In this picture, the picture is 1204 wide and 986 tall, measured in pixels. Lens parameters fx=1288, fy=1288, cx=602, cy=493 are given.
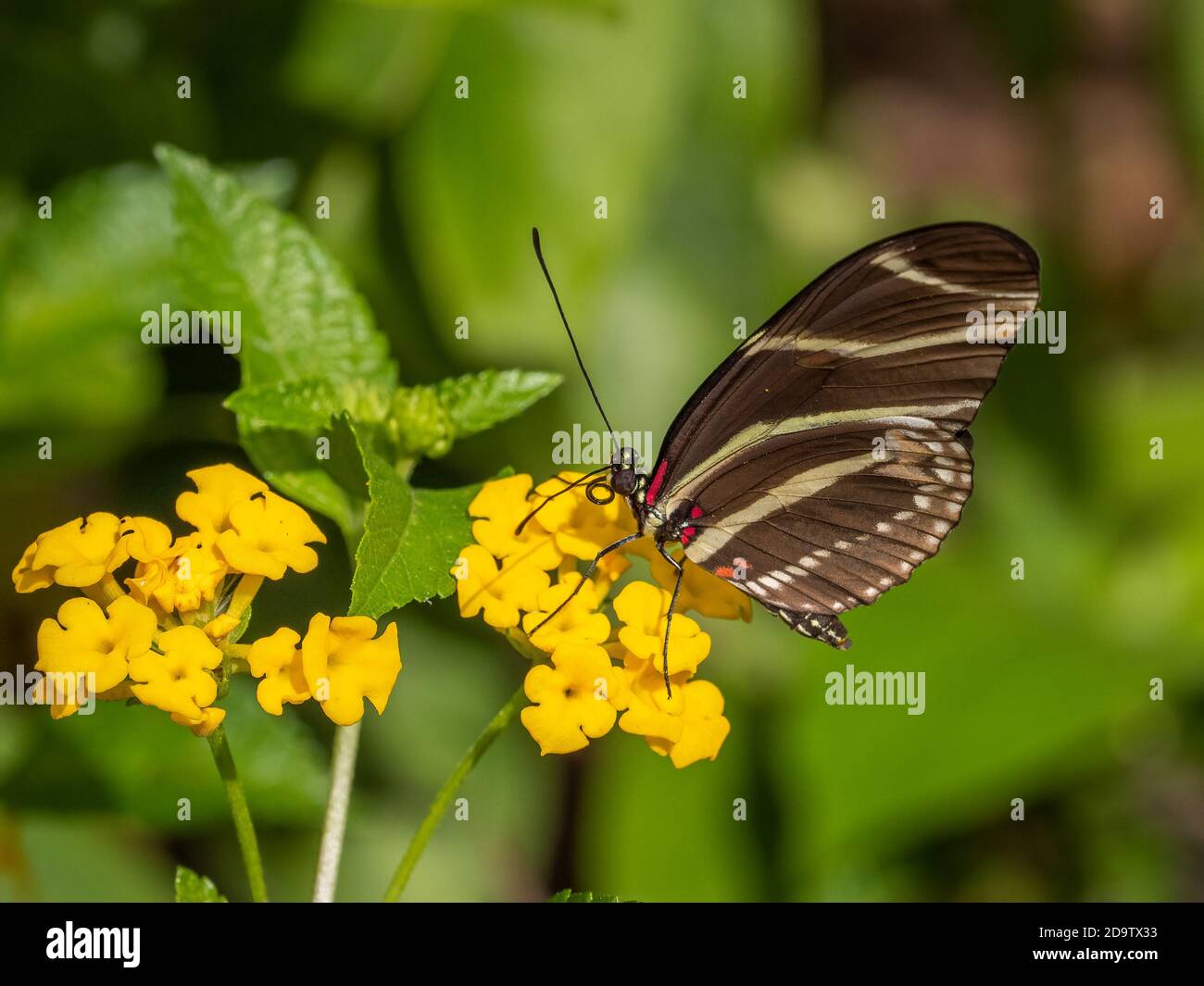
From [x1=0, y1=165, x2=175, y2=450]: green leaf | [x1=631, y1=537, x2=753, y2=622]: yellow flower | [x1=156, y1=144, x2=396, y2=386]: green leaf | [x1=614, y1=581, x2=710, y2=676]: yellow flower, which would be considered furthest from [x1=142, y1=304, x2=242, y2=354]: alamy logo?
[x1=614, y1=581, x2=710, y2=676]: yellow flower

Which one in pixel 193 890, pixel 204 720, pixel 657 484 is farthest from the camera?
pixel 657 484

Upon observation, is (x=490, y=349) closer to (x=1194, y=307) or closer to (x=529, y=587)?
(x=529, y=587)

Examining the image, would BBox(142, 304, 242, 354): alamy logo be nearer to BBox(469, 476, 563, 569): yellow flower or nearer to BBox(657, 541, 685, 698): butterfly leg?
BBox(469, 476, 563, 569): yellow flower

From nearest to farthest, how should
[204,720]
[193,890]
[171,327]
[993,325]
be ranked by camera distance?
[204,720]
[193,890]
[993,325]
[171,327]

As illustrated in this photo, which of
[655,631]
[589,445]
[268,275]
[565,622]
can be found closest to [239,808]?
[565,622]

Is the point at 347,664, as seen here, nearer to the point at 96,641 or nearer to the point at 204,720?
the point at 204,720
